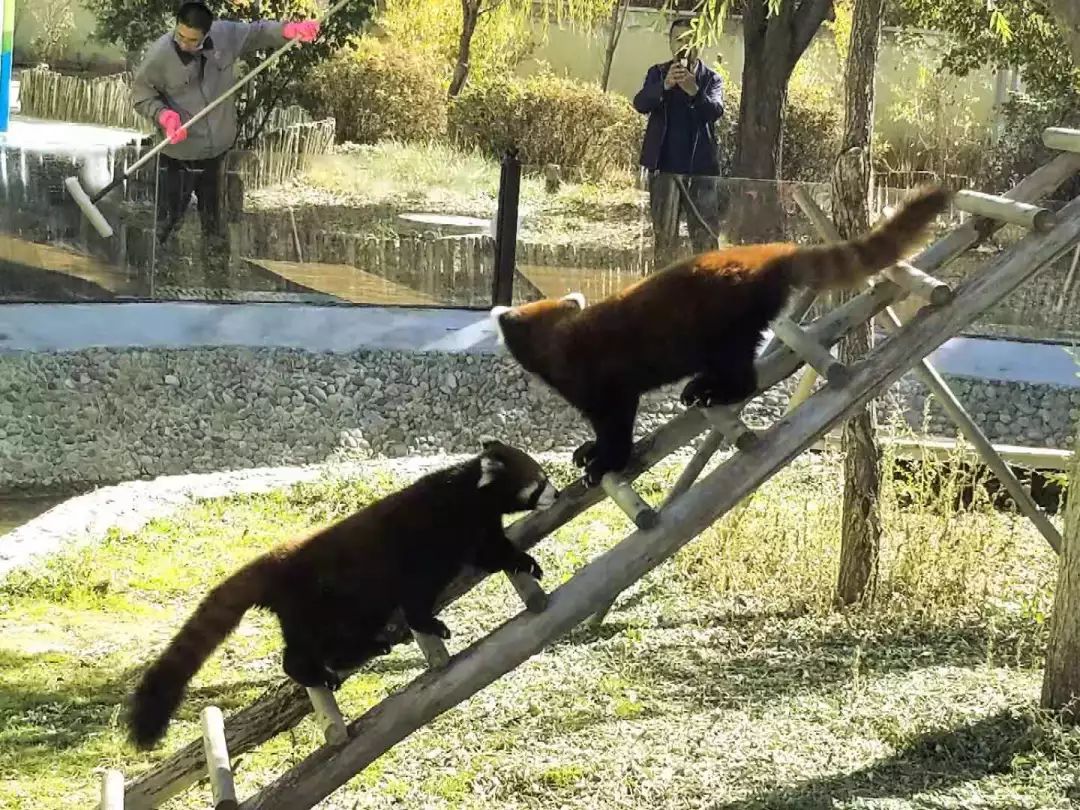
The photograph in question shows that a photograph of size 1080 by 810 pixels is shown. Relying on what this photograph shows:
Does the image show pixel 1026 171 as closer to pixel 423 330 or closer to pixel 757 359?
pixel 423 330

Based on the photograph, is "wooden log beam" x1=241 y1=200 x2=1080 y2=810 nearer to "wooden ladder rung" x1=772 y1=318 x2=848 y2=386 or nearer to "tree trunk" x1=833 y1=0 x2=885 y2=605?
"wooden ladder rung" x1=772 y1=318 x2=848 y2=386

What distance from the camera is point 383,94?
60.6 feet

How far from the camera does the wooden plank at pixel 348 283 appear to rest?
10.6m

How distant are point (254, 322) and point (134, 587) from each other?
14.8 ft

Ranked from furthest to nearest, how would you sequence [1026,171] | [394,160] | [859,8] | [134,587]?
[1026,171]
[394,160]
[134,587]
[859,8]

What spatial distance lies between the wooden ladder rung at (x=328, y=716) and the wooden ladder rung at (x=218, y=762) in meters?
0.24

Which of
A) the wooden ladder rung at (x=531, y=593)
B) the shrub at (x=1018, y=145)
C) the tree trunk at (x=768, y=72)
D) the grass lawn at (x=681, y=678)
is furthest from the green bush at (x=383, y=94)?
the wooden ladder rung at (x=531, y=593)

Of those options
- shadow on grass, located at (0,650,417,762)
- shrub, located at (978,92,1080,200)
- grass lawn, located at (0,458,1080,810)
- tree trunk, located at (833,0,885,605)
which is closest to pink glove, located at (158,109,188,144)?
grass lawn, located at (0,458,1080,810)

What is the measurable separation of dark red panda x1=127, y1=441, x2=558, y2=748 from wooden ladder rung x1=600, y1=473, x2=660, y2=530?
0.72 ft

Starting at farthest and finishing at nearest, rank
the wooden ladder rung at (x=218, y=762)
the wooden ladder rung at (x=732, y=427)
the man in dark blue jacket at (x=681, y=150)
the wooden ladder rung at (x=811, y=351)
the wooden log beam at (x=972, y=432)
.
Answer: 1. the man in dark blue jacket at (x=681, y=150)
2. the wooden log beam at (x=972, y=432)
3. the wooden ladder rung at (x=811, y=351)
4. the wooden ladder rung at (x=732, y=427)
5. the wooden ladder rung at (x=218, y=762)

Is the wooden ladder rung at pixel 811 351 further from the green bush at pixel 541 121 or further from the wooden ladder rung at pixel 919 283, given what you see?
the green bush at pixel 541 121

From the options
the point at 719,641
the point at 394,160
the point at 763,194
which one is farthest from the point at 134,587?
the point at 394,160

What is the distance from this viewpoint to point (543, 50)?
2133 cm

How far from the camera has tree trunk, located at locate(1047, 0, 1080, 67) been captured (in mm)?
4297
